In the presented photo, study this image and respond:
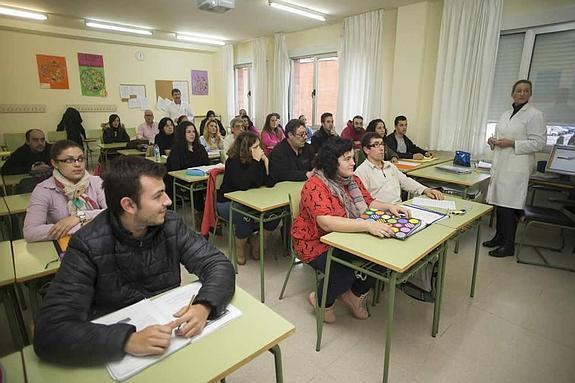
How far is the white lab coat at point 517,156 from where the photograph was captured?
124 inches

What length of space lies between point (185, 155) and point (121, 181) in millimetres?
2949

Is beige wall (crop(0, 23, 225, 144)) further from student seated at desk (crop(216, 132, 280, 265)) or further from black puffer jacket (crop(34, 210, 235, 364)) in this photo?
black puffer jacket (crop(34, 210, 235, 364))

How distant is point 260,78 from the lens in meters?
7.88

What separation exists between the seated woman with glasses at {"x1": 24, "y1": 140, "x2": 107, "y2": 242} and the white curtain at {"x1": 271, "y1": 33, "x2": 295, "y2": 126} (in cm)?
574

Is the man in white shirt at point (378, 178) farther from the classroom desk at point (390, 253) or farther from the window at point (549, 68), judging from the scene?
the window at point (549, 68)

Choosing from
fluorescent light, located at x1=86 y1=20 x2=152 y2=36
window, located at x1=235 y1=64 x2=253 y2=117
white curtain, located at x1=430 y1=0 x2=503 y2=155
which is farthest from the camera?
window, located at x1=235 y1=64 x2=253 y2=117

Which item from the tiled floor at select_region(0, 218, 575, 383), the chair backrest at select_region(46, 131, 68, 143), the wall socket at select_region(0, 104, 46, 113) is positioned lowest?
the tiled floor at select_region(0, 218, 575, 383)

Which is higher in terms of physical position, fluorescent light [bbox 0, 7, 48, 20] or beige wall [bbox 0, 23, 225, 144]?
fluorescent light [bbox 0, 7, 48, 20]

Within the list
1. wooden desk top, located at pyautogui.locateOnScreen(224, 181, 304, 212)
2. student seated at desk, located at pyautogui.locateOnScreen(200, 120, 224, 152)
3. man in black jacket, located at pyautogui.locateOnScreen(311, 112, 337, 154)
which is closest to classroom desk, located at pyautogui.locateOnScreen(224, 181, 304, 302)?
wooden desk top, located at pyautogui.locateOnScreen(224, 181, 304, 212)

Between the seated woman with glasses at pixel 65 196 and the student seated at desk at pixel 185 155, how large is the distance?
181cm

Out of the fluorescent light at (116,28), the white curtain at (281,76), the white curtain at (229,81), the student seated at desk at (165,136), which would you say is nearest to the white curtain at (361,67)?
the white curtain at (281,76)

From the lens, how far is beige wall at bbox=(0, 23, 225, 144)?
22.4 ft

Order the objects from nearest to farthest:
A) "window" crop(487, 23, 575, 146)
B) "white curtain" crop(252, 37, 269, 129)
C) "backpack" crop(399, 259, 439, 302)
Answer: "backpack" crop(399, 259, 439, 302), "window" crop(487, 23, 575, 146), "white curtain" crop(252, 37, 269, 129)

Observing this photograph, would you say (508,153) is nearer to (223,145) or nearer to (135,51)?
(223,145)
